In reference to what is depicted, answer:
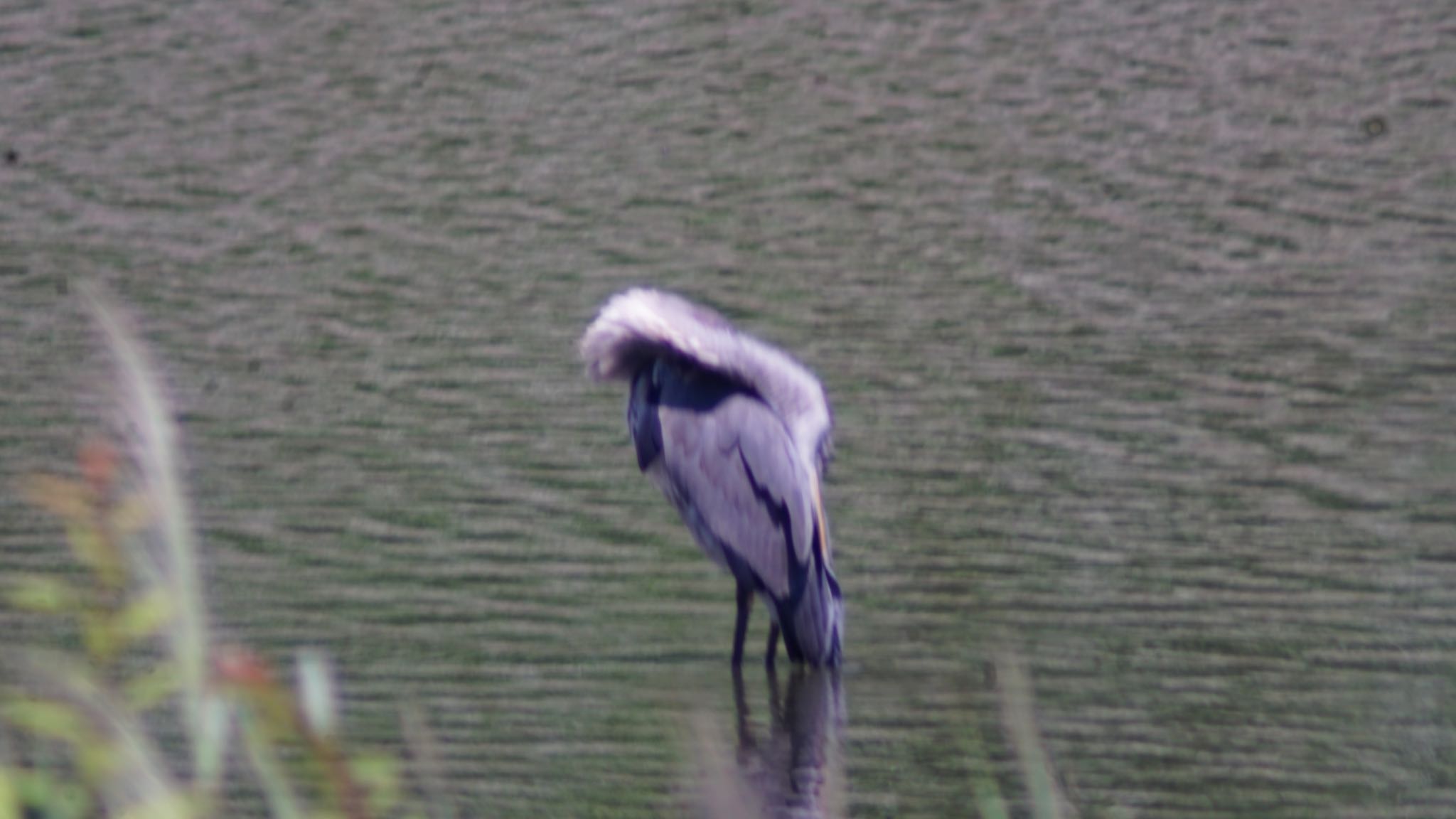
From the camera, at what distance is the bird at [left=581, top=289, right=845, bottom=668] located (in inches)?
192

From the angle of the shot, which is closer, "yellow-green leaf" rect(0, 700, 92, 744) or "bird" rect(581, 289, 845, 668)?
"yellow-green leaf" rect(0, 700, 92, 744)

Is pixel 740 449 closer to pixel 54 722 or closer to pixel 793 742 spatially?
pixel 793 742

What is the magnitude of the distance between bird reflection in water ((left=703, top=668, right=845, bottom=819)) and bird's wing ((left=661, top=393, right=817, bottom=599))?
27cm

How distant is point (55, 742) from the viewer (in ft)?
13.9

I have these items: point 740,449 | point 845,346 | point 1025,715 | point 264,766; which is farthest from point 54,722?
point 845,346

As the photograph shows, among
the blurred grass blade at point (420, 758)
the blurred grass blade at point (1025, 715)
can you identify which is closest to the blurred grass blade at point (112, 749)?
the blurred grass blade at point (1025, 715)

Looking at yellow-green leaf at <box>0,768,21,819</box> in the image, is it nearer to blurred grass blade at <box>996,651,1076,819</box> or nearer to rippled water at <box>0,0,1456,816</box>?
blurred grass blade at <box>996,651,1076,819</box>

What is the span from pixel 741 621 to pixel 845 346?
2.55m

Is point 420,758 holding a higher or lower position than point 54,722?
lower

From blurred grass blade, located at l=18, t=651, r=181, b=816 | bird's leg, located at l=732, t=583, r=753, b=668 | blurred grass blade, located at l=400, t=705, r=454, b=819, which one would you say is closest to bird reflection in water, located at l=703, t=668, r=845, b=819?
bird's leg, located at l=732, t=583, r=753, b=668

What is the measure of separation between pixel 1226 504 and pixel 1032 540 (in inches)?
22.2

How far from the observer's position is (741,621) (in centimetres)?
491

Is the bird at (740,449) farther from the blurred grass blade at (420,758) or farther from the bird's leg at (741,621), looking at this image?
the blurred grass blade at (420,758)

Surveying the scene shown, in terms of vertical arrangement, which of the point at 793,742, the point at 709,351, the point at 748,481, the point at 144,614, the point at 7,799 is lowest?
the point at 793,742
